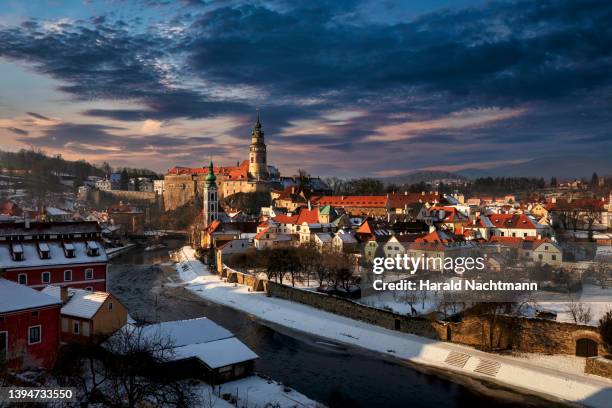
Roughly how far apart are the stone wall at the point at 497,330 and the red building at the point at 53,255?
13360mm

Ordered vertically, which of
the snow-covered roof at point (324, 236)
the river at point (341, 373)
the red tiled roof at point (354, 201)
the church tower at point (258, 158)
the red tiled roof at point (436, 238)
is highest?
the church tower at point (258, 158)

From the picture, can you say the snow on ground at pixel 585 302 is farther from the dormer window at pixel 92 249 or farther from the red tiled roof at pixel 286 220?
the red tiled roof at pixel 286 220

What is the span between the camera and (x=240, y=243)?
46.0m

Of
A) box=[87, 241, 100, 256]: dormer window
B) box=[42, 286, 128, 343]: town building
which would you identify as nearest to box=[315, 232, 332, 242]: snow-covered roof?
box=[87, 241, 100, 256]: dormer window

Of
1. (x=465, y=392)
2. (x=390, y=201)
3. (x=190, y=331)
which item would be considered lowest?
(x=465, y=392)

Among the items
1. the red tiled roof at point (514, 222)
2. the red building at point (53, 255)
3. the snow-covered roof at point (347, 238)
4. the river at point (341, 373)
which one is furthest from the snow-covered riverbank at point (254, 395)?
the red tiled roof at point (514, 222)

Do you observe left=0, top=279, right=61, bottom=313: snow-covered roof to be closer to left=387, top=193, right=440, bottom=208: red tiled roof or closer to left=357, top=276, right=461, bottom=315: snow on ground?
left=357, top=276, right=461, bottom=315: snow on ground

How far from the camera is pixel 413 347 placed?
2347 cm

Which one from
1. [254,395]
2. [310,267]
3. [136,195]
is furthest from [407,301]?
[136,195]

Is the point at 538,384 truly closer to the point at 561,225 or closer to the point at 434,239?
the point at 434,239

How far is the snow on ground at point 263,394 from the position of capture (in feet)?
54.5

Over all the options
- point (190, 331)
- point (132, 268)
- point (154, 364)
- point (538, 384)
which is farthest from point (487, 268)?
point (132, 268)

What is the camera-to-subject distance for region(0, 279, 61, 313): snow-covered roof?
52.9 feet

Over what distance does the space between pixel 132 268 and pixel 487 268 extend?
31513mm
